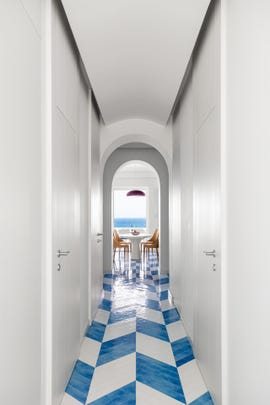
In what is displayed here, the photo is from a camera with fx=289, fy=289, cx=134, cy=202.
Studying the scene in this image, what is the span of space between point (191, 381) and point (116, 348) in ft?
2.81

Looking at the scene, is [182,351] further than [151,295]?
No

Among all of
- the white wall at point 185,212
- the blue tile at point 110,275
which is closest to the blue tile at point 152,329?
the white wall at point 185,212

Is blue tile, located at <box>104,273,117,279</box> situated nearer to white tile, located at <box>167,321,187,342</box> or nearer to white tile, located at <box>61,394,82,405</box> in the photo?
white tile, located at <box>167,321,187,342</box>

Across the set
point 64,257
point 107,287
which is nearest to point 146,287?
point 107,287

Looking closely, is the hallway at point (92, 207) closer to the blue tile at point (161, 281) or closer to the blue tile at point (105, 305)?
the blue tile at point (105, 305)

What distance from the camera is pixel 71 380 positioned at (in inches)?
90.1

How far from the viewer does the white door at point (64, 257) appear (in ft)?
6.15

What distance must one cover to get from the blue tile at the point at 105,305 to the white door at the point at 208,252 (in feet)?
5.64

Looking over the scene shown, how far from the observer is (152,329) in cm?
334

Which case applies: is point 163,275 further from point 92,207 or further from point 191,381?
point 191,381

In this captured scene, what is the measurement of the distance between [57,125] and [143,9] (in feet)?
3.20

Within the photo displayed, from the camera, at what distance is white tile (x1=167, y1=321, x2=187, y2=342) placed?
10.3 ft

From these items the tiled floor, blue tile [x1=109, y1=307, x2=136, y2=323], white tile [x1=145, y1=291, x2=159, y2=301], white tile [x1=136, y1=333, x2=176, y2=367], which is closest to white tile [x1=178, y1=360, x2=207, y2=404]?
the tiled floor
